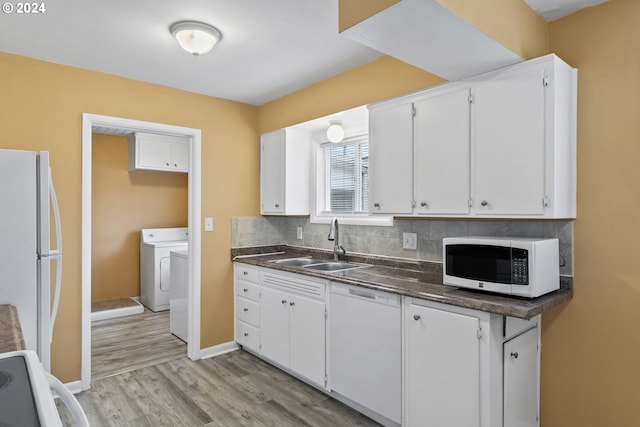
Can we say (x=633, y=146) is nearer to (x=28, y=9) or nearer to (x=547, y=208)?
(x=547, y=208)

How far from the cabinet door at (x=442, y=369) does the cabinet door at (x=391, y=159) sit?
76 centimetres

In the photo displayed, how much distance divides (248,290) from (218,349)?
68cm

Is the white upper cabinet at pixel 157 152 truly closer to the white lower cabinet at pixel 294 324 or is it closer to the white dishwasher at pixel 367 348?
the white lower cabinet at pixel 294 324

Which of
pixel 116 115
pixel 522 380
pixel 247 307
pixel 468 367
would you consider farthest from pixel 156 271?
pixel 522 380

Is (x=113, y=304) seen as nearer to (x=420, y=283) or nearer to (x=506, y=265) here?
(x=420, y=283)

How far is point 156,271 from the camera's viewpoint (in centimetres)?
503

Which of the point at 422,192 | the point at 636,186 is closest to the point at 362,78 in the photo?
the point at 422,192

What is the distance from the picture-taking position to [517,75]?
193cm

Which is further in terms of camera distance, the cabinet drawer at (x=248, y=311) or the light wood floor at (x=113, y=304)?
the light wood floor at (x=113, y=304)

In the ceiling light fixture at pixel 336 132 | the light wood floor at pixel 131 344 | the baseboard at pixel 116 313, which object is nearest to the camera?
the ceiling light fixture at pixel 336 132

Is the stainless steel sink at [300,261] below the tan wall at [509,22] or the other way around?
below

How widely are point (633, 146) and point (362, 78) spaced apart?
174 centimetres

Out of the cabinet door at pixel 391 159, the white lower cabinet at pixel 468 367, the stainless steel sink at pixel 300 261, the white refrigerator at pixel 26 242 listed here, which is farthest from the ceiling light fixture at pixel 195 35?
the white lower cabinet at pixel 468 367

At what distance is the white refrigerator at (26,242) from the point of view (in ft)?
6.06
